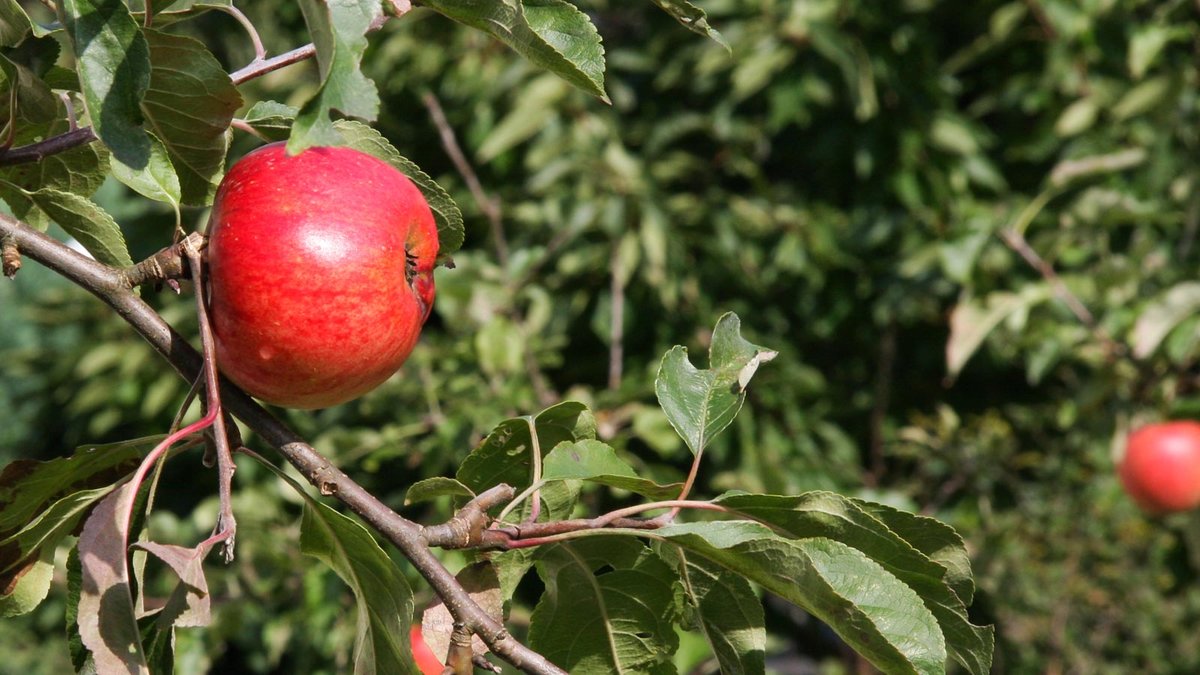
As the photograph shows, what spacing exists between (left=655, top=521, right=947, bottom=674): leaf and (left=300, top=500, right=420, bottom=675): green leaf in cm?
17

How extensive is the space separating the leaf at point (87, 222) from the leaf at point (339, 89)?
26 centimetres

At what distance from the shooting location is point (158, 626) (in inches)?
26.0

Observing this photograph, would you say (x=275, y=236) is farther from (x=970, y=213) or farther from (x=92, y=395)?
(x=92, y=395)

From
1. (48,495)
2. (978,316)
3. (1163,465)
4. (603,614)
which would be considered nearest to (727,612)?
(603,614)

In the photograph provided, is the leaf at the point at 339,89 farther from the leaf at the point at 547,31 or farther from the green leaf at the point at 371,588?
the green leaf at the point at 371,588

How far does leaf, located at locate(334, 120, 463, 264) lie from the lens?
79cm

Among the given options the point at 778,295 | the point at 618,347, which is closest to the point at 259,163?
the point at 618,347

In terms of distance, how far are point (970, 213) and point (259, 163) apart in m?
1.93

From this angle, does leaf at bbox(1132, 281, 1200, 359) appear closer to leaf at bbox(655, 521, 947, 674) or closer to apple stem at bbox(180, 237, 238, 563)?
leaf at bbox(655, 521, 947, 674)

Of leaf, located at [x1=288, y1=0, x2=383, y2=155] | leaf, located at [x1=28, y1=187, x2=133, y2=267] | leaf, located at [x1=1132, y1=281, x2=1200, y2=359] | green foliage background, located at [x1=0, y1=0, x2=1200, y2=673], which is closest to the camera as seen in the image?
leaf, located at [x1=288, y1=0, x2=383, y2=155]

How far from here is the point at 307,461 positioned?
0.67m

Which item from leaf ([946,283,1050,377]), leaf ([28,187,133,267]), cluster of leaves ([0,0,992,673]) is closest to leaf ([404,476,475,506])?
cluster of leaves ([0,0,992,673])

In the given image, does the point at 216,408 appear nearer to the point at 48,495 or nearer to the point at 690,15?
the point at 48,495

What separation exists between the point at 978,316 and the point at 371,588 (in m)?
1.77
